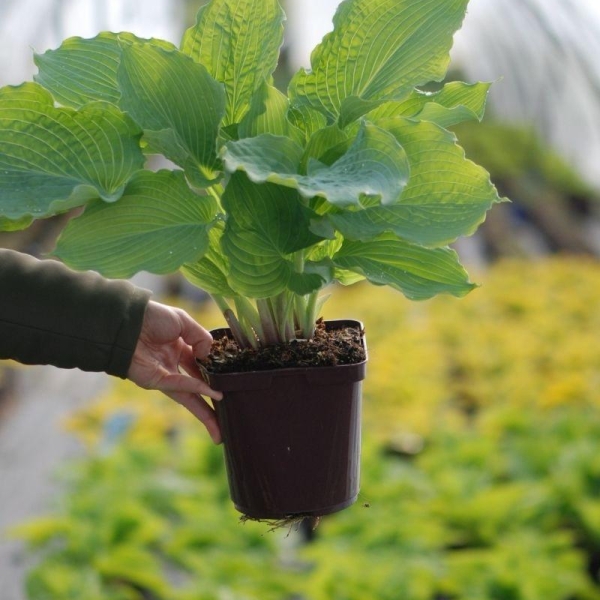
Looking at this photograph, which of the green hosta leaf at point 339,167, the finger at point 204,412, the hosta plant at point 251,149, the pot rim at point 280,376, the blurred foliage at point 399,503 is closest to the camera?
the green hosta leaf at point 339,167

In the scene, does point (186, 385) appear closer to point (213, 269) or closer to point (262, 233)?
point (213, 269)

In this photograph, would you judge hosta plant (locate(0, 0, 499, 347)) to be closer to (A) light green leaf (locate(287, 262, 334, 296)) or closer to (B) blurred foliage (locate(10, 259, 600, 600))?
(A) light green leaf (locate(287, 262, 334, 296))

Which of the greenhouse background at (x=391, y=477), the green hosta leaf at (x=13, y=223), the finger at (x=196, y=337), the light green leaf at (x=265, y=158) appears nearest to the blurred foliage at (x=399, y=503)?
the greenhouse background at (x=391, y=477)

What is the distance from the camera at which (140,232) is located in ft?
3.59

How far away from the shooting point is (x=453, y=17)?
1.14m

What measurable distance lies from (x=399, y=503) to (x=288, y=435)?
238 centimetres

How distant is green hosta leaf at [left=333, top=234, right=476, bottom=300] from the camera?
1140 millimetres

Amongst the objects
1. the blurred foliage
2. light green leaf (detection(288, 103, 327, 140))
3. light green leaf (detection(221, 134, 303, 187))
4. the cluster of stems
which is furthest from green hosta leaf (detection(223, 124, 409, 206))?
the blurred foliage

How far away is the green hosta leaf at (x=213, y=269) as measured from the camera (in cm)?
120

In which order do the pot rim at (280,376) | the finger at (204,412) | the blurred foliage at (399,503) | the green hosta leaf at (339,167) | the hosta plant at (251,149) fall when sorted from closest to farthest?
the green hosta leaf at (339,167) → the hosta plant at (251,149) → the pot rim at (280,376) → the finger at (204,412) → the blurred foliage at (399,503)

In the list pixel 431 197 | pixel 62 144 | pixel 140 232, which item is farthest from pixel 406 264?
pixel 62 144

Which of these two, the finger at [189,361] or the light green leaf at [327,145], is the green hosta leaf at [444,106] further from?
the finger at [189,361]

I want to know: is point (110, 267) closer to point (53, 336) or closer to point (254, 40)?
point (53, 336)

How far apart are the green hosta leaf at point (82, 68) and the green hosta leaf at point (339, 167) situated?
239 mm
